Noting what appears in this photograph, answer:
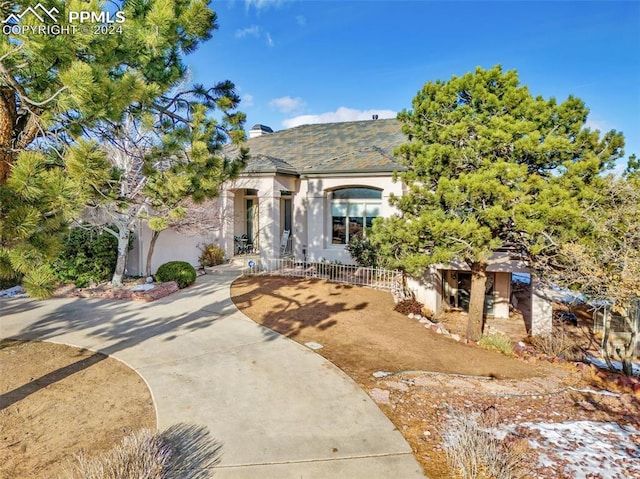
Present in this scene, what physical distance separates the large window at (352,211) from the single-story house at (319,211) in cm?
4

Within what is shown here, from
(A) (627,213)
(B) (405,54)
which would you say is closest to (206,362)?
(A) (627,213)

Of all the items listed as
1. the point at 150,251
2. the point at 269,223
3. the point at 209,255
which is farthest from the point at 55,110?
the point at 209,255

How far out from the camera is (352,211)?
1532cm

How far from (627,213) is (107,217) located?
13693mm

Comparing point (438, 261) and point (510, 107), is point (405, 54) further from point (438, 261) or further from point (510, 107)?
point (438, 261)

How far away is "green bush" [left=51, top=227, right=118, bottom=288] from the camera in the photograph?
11.5 metres

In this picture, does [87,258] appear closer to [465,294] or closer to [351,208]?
[351,208]

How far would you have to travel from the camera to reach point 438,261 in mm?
8328

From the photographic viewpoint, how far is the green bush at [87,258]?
11.5 meters

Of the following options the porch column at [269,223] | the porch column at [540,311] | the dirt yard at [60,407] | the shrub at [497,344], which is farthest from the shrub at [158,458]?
the porch column at [269,223]

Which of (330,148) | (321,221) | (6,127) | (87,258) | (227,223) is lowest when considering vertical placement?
(87,258)

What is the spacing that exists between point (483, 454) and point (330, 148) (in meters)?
15.7

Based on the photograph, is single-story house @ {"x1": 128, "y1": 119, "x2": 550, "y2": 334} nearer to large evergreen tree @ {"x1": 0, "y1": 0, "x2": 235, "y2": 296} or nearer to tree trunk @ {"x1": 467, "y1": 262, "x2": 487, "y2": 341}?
tree trunk @ {"x1": 467, "y1": 262, "x2": 487, "y2": 341}

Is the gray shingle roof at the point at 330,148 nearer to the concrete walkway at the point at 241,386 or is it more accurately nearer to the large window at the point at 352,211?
the large window at the point at 352,211
